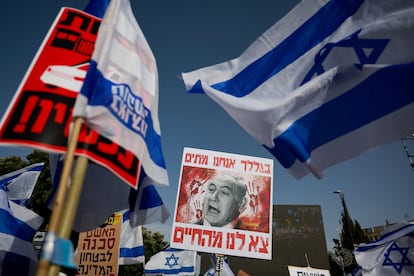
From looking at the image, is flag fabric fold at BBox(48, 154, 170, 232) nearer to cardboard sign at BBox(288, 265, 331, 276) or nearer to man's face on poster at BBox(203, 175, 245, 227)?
man's face on poster at BBox(203, 175, 245, 227)

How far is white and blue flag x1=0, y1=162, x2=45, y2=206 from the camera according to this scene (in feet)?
18.9

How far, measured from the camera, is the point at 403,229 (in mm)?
6609

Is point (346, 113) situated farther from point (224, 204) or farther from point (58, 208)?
point (224, 204)

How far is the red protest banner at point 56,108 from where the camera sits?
6.39ft

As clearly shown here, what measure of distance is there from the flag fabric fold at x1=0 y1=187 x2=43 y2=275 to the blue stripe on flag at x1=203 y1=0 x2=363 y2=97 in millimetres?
→ 3369

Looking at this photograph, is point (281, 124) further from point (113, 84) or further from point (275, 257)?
point (275, 257)

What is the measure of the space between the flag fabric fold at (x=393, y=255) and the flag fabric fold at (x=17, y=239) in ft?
22.3

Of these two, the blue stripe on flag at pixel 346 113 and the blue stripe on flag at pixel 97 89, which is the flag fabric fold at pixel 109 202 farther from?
the blue stripe on flag at pixel 346 113

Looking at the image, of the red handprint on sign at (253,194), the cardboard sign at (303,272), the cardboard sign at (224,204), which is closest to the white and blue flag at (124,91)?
the cardboard sign at (224,204)

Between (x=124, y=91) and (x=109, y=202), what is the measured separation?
57.5 inches

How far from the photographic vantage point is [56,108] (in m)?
2.12

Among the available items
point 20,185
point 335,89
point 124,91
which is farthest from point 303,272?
point 124,91

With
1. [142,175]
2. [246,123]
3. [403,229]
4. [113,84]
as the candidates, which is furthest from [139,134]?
[403,229]

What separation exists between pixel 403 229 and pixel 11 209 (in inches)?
319
